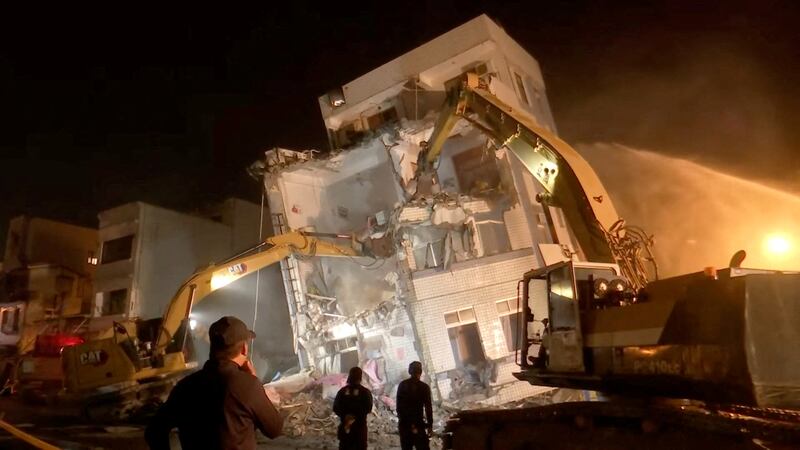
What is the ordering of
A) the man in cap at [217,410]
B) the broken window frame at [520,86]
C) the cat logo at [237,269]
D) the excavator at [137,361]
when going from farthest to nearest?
the broken window frame at [520,86] → the cat logo at [237,269] → the excavator at [137,361] → the man in cap at [217,410]

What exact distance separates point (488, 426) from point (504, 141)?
542 centimetres

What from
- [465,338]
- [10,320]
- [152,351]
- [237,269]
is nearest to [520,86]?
→ [465,338]

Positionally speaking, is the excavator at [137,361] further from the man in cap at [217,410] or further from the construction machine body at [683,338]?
the man in cap at [217,410]

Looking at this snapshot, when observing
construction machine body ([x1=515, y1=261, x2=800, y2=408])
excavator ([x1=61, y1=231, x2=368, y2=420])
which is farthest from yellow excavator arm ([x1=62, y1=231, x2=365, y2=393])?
construction machine body ([x1=515, y1=261, x2=800, y2=408])

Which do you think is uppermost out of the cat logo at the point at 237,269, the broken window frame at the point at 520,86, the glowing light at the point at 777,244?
the broken window frame at the point at 520,86

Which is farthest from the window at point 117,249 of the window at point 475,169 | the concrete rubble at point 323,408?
the window at point 475,169

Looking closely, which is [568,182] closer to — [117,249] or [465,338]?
[465,338]

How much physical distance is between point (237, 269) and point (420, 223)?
5.88 m

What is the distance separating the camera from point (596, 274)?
587 cm

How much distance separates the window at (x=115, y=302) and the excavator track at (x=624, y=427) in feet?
73.4

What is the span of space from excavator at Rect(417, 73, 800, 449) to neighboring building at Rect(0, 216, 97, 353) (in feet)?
92.3

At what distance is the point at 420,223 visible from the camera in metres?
15.7

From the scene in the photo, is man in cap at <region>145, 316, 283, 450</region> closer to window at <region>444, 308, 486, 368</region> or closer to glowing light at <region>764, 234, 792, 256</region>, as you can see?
window at <region>444, 308, 486, 368</region>

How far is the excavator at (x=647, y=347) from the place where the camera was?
377cm
